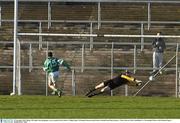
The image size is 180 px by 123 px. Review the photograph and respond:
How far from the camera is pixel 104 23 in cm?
3584

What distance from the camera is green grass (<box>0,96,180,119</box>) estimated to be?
18.6 m

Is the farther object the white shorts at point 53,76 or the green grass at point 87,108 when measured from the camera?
the white shorts at point 53,76

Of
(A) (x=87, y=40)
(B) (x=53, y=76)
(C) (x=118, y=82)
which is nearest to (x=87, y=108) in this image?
(C) (x=118, y=82)

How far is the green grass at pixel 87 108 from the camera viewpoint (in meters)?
18.6

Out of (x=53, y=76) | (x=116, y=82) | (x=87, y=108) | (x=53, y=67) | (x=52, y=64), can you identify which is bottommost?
(x=87, y=108)

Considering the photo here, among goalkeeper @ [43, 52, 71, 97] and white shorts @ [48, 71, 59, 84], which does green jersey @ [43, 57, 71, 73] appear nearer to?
goalkeeper @ [43, 52, 71, 97]

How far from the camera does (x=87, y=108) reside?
20922mm

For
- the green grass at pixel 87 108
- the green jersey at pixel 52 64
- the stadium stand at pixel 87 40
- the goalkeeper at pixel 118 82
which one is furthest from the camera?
the stadium stand at pixel 87 40

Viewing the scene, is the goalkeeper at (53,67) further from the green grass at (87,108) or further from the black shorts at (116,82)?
the green grass at (87,108)

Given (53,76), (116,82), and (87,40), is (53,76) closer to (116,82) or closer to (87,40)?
(116,82)

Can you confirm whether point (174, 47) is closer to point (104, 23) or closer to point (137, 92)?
point (137, 92)

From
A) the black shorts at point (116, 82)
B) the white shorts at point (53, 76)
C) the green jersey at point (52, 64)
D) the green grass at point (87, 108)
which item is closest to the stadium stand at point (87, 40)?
the white shorts at point (53, 76)

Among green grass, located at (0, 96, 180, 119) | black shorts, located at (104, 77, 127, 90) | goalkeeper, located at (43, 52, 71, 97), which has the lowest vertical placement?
green grass, located at (0, 96, 180, 119)

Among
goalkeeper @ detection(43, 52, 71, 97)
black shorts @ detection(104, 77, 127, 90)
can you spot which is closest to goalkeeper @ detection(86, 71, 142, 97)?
black shorts @ detection(104, 77, 127, 90)
